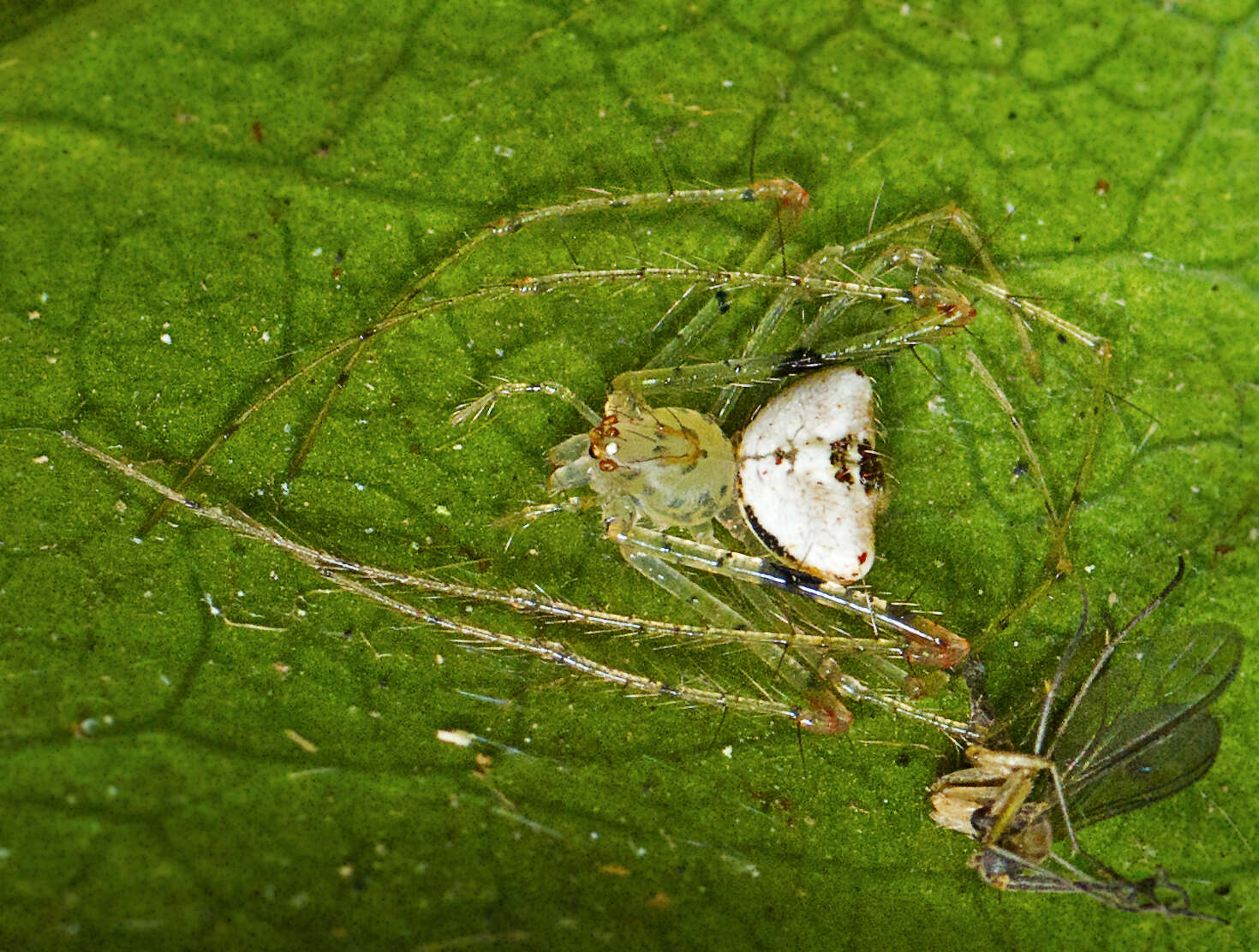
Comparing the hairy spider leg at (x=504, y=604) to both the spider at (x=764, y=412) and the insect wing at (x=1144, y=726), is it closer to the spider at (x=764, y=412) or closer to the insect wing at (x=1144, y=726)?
the spider at (x=764, y=412)

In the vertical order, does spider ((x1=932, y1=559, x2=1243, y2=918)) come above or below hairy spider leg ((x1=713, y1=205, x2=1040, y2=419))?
below

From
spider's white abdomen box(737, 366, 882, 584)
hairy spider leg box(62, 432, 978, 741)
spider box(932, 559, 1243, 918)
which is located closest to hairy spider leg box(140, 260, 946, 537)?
hairy spider leg box(62, 432, 978, 741)

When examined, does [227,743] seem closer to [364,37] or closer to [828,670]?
[828,670]

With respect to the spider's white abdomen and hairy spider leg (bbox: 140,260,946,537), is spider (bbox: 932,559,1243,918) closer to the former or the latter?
the spider's white abdomen

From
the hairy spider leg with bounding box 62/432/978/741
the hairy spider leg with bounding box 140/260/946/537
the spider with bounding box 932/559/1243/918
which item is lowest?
the spider with bounding box 932/559/1243/918

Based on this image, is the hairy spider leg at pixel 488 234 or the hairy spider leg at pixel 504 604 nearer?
the hairy spider leg at pixel 504 604

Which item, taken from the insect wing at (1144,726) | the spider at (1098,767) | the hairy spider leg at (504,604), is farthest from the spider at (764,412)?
the insect wing at (1144,726)

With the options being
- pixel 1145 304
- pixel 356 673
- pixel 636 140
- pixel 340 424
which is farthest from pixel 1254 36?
pixel 356 673
